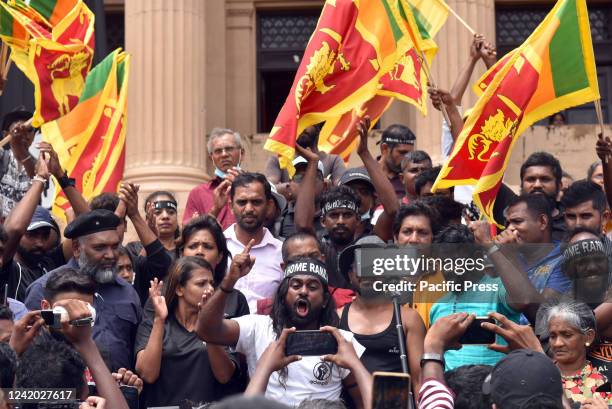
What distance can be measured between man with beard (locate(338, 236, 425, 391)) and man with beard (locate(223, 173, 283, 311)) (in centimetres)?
139

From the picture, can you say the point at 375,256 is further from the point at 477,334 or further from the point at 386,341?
the point at 386,341

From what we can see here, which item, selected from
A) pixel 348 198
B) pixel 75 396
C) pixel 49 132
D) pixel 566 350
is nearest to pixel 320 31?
pixel 348 198

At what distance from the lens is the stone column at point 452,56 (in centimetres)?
1745

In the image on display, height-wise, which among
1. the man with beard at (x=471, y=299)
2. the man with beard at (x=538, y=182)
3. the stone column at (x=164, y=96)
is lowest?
the man with beard at (x=471, y=299)

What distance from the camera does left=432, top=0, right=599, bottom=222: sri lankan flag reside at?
11023mm

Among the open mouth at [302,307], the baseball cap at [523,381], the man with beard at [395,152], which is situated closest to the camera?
the baseball cap at [523,381]

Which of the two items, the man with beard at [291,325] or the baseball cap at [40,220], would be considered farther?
the baseball cap at [40,220]

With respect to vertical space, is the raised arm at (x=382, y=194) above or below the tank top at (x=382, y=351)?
above

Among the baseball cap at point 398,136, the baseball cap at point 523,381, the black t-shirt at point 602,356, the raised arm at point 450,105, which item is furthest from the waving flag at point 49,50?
the baseball cap at point 523,381

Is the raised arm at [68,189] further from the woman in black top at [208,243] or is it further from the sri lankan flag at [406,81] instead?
the sri lankan flag at [406,81]

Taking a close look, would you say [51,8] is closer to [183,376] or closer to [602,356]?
[183,376]

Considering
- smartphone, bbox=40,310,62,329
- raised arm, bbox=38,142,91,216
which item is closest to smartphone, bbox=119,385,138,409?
smartphone, bbox=40,310,62,329

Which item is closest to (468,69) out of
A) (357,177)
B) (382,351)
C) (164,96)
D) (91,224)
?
(357,177)

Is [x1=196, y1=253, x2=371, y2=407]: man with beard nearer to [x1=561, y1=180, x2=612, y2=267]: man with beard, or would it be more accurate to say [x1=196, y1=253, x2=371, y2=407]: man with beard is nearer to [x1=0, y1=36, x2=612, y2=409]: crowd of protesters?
[x1=0, y1=36, x2=612, y2=409]: crowd of protesters
